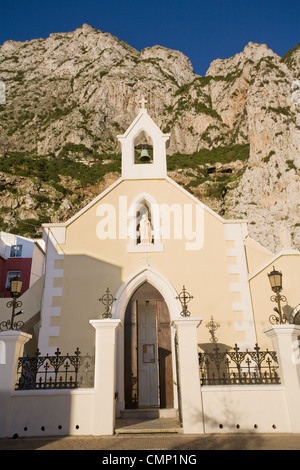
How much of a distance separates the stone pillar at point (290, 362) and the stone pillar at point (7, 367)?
583 centimetres

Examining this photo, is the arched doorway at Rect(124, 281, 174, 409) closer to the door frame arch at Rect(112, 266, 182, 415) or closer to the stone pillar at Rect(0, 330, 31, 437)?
the door frame arch at Rect(112, 266, 182, 415)

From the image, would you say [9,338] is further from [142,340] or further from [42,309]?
[142,340]

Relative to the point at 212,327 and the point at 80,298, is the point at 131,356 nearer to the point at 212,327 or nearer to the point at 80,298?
the point at 80,298

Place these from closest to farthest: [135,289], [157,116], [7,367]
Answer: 1. [7,367]
2. [135,289]
3. [157,116]

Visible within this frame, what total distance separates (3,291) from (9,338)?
18.7m

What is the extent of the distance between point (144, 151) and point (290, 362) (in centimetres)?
981

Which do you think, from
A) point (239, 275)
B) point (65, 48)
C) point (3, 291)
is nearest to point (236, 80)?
point (65, 48)

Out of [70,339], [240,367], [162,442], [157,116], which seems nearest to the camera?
[162,442]

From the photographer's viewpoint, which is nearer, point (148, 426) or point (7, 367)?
point (7, 367)

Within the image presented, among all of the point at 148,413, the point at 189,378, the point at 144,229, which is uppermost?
the point at 144,229

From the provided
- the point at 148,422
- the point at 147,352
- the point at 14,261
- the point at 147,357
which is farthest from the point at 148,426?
the point at 14,261

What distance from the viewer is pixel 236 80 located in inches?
2611

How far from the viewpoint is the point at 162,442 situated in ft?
22.2
